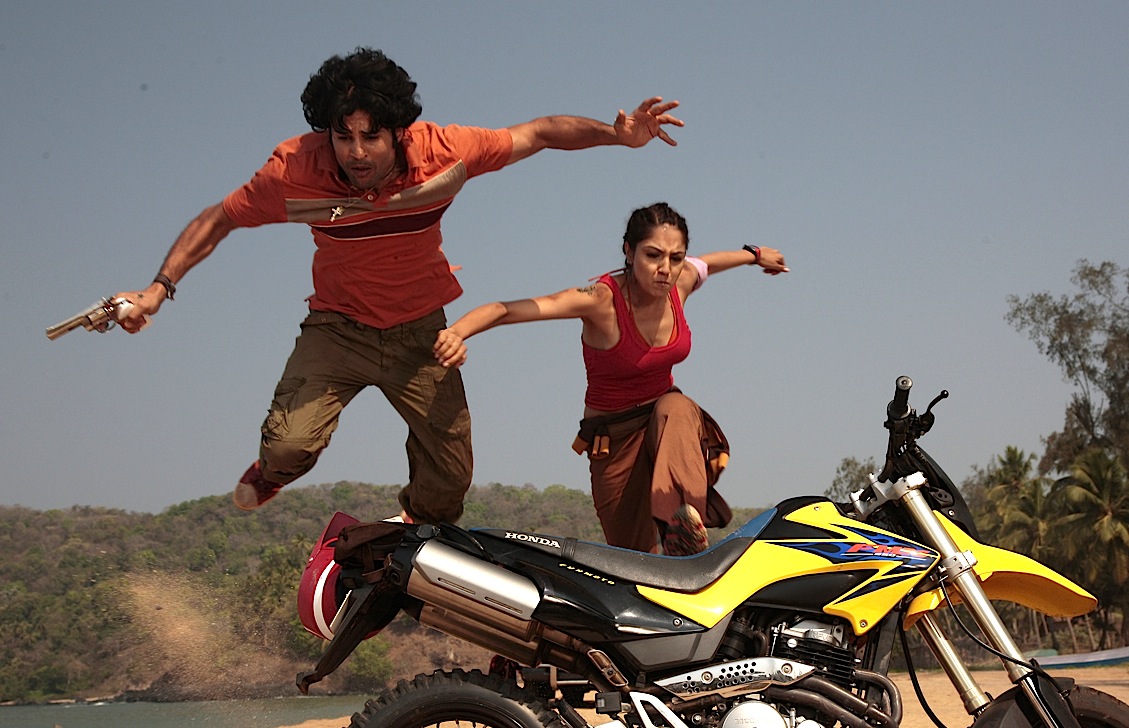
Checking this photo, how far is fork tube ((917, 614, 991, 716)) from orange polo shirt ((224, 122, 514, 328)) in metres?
2.63

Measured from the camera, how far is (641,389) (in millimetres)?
5199

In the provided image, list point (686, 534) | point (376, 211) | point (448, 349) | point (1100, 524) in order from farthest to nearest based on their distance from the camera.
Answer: point (1100, 524)
point (376, 211)
point (686, 534)
point (448, 349)

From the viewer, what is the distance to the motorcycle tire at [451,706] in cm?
293

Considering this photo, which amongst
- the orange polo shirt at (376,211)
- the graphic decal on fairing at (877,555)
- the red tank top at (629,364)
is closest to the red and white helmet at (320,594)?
the graphic decal on fairing at (877,555)

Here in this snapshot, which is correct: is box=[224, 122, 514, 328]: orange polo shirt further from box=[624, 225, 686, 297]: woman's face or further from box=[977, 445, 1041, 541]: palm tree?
box=[977, 445, 1041, 541]: palm tree

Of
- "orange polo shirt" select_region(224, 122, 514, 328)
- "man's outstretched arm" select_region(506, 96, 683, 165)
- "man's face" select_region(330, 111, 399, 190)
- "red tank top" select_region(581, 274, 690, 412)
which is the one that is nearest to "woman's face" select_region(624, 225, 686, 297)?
"red tank top" select_region(581, 274, 690, 412)

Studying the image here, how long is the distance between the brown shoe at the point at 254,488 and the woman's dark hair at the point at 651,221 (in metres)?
1.94

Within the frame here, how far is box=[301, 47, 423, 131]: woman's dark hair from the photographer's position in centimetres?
454

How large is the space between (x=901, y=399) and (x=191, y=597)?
6131 mm

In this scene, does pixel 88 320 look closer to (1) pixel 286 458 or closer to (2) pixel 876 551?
(1) pixel 286 458

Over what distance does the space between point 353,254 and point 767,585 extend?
2.55 m

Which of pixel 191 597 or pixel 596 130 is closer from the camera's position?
pixel 596 130

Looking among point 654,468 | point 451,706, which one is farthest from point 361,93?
point 451,706

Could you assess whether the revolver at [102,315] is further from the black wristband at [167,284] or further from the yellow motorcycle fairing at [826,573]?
the yellow motorcycle fairing at [826,573]
